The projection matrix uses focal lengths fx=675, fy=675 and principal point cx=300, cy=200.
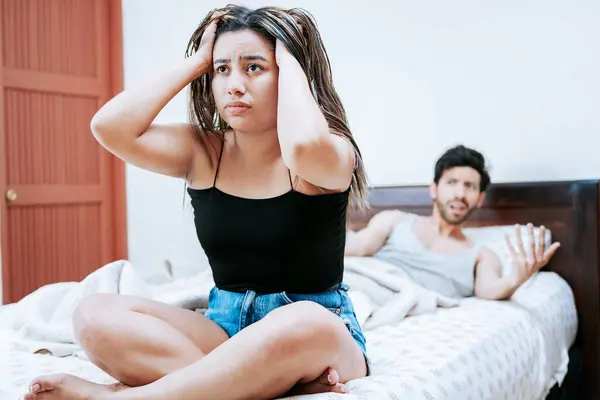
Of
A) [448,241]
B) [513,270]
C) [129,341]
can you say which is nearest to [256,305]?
[129,341]

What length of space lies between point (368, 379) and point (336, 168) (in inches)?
14.6

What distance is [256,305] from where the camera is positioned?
1.14 meters

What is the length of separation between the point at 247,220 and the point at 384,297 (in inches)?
35.9

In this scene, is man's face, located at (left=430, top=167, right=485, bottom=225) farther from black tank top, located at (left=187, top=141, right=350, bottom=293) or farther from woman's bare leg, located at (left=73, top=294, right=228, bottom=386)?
woman's bare leg, located at (left=73, top=294, right=228, bottom=386)

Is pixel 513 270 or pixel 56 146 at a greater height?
pixel 56 146

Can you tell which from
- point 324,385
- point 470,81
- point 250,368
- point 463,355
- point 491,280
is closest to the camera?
point 250,368

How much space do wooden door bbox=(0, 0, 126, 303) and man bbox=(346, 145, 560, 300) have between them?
67.5 inches

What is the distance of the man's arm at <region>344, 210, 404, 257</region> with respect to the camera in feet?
7.68

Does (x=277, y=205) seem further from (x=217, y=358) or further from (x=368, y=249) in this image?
(x=368, y=249)

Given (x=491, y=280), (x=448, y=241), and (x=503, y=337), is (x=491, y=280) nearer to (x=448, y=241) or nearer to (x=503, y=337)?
(x=448, y=241)

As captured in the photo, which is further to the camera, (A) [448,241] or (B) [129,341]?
(A) [448,241]

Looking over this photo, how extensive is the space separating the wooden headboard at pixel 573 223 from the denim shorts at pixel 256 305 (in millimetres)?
1052

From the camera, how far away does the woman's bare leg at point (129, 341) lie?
1.00 m

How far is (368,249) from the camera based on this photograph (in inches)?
92.2
